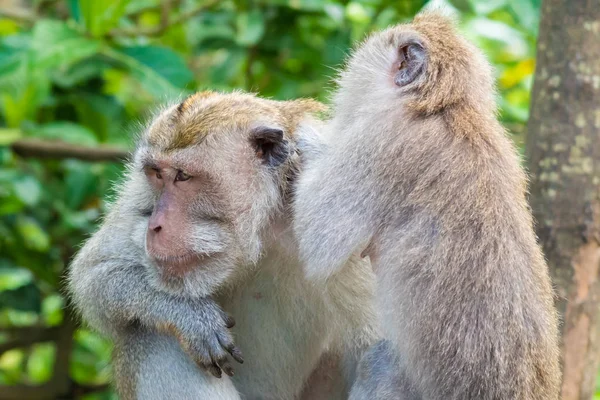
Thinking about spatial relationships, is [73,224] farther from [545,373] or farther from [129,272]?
[545,373]

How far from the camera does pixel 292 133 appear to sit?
3.79 metres

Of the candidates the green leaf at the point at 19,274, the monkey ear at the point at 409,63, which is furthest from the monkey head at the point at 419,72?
the green leaf at the point at 19,274

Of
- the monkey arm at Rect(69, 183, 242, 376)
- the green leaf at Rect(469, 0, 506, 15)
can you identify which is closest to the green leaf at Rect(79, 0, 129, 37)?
the monkey arm at Rect(69, 183, 242, 376)

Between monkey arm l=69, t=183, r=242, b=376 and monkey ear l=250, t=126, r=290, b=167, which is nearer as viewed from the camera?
monkey arm l=69, t=183, r=242, b=376

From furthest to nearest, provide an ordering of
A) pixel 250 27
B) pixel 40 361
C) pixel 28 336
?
1. pixel 40 361
2. pixel 28 336
3. pixel 250 27

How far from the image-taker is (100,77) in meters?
5.92

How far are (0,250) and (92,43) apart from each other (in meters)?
1.61

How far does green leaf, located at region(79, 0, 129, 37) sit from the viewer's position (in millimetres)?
5129

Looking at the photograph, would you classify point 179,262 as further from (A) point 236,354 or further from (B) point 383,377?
(B) point 383,377

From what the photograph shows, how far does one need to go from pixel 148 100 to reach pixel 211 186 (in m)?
3.23

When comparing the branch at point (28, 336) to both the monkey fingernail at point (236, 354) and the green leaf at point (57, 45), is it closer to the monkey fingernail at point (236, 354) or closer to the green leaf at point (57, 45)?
the green leaf at point (57, 45)

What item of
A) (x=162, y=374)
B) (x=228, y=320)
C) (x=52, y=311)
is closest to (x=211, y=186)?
(x=228, y=320)

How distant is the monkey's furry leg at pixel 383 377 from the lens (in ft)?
11.0

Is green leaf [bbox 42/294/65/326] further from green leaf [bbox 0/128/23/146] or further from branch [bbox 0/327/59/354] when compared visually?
green leaf [bbox 0/128/23/146]
